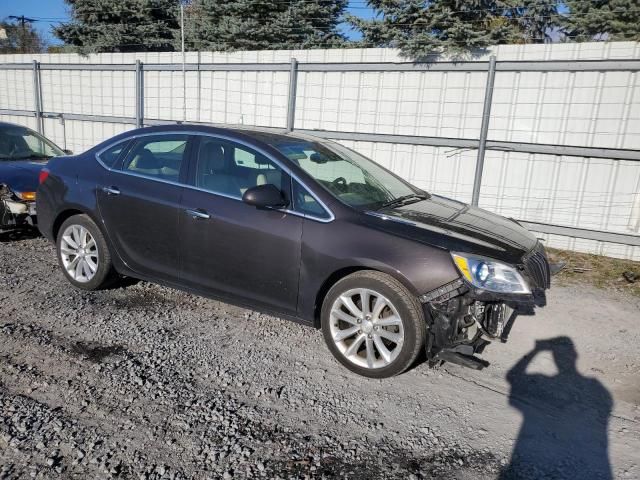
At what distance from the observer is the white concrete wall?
6.84m

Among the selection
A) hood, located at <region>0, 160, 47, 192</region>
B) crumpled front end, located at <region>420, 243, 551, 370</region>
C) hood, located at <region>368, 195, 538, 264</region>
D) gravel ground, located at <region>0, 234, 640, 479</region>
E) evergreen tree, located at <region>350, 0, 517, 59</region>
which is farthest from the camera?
evergreen tree, located at <region>350, 0, 517, 59</region>

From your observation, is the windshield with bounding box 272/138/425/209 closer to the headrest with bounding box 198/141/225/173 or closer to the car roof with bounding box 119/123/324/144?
the car roof with bounding box 119/123/324/144

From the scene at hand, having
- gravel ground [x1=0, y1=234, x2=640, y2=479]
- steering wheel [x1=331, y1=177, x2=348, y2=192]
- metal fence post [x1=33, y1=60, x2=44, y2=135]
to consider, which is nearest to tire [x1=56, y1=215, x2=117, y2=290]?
gravel ground [x1=0, y1=234, x2=640, y2=479]

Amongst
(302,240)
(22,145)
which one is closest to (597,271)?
(302,240)

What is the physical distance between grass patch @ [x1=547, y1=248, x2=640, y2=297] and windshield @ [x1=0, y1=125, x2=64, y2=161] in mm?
Answer: 7076

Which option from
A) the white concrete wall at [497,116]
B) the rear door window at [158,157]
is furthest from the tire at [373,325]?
the white concrete wall at [497,116]

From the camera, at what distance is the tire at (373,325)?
355 cm

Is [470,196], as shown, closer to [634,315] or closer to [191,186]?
[634,315]

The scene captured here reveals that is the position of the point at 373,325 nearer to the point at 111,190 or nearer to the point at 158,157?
the point at 158,157

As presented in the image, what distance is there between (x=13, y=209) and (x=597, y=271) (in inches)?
272

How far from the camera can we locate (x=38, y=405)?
3215 mm

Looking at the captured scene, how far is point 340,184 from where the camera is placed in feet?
14.1

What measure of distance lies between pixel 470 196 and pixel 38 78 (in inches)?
411

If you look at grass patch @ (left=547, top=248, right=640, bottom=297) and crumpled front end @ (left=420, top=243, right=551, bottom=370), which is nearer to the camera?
crumpled front end @ (left=420, top=243, right=551, bottom=370)
